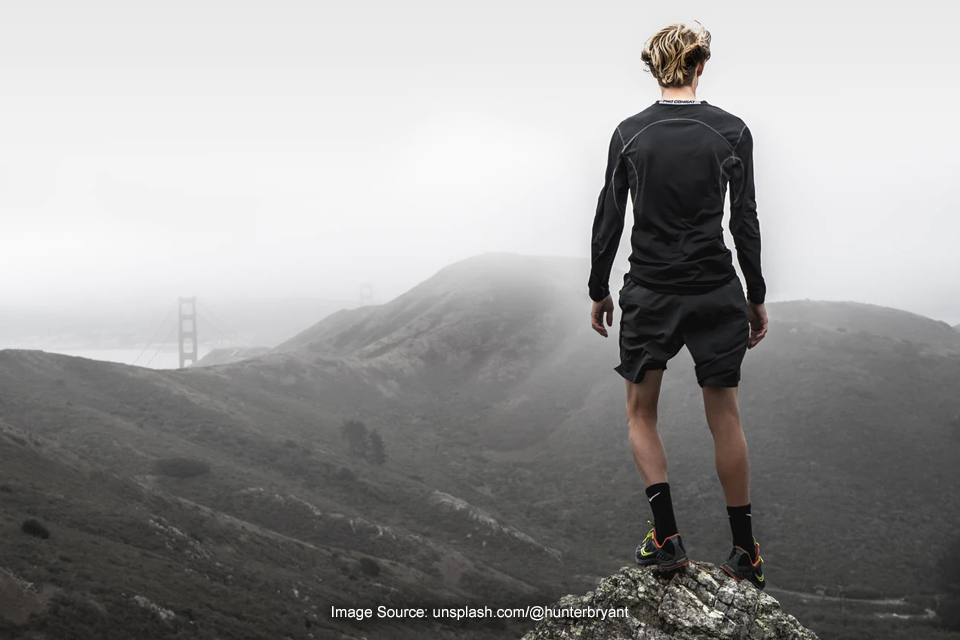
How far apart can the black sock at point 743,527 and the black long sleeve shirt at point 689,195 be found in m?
1.71

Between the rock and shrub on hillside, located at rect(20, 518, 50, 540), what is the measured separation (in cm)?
2656

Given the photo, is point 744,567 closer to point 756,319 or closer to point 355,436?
point 756,319

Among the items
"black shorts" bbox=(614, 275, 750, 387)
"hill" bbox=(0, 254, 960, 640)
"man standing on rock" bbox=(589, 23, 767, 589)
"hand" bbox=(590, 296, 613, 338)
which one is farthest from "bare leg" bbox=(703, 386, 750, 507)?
"hill" bbox=(0, 254, 960, 640)

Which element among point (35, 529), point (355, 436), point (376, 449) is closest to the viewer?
point (35, 529)

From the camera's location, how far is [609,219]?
17.0 feet

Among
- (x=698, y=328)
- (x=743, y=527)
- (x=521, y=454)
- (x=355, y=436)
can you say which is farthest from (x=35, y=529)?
(x=521, y=454)

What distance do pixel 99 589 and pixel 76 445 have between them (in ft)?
99.0

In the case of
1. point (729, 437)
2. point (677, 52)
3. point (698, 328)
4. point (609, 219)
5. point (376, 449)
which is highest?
point (677, 52)

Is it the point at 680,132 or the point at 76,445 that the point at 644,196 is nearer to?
the point at 680,132

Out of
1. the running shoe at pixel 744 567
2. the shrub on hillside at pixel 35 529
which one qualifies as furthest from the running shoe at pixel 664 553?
the shrub on hillside at pixel 35 529

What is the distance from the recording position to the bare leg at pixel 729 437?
16.7 feet

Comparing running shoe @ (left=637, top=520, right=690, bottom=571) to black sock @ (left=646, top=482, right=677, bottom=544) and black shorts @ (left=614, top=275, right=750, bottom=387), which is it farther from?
black shorts @ (left=614, top=275, right=750, bottom=387)

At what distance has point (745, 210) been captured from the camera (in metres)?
5.00

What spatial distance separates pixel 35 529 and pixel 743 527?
28266 mm
